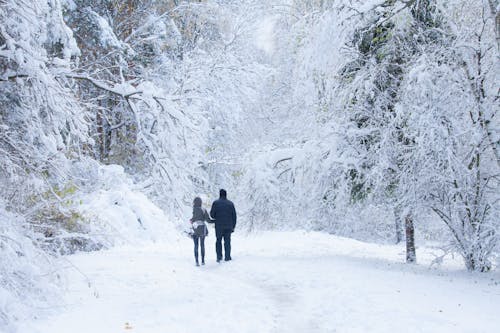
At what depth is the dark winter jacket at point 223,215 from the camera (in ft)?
45.1

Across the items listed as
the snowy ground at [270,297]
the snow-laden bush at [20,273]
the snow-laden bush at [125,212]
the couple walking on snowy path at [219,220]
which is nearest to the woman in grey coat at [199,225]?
the couple walking on snowy path at [219,220]

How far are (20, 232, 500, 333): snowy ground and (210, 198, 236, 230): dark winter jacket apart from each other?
929mm

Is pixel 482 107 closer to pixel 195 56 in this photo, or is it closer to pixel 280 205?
pixel 280 205

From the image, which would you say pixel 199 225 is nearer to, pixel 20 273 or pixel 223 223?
pixel 223 223

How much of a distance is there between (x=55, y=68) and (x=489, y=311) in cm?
693

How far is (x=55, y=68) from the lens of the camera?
7.69 meters

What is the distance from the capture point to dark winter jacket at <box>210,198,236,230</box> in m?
13.7

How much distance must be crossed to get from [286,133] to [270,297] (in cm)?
1181

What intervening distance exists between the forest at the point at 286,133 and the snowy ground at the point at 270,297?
71cm

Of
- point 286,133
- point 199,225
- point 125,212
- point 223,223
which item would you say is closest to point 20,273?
point 199,225

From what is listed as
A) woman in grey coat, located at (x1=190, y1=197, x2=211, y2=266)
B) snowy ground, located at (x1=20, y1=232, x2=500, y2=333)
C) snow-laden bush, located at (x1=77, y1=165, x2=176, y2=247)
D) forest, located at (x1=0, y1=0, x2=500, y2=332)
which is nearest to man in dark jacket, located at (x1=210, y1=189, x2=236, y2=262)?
woman in grey coat, located at (x1=190, y1=197, x2=211, y2=266)

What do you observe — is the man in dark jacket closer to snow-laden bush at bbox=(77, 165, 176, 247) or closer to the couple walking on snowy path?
the couple walking on snowy path

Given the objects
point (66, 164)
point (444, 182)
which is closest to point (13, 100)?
point (66, 164)

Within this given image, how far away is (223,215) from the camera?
13.8 metres
